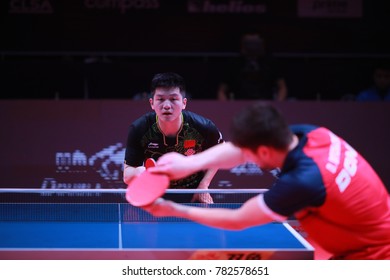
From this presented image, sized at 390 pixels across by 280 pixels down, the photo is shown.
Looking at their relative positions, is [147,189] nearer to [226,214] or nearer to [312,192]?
[226,214]

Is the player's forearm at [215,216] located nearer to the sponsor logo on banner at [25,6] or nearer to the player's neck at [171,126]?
the player's neck at [171,126]

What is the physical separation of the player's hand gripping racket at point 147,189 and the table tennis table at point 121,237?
1.97 feet

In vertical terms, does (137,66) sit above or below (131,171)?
above

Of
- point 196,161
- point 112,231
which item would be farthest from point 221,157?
point 112,231

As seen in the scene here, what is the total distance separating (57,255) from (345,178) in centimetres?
166

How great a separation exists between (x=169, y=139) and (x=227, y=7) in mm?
5074

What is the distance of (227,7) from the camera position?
993 cm

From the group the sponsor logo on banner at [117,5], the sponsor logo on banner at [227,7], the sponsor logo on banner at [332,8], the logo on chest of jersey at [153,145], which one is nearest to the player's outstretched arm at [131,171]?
the logo on chest of jersey at [153,145]

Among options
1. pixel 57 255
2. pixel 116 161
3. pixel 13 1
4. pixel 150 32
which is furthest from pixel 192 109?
pixel 57 255

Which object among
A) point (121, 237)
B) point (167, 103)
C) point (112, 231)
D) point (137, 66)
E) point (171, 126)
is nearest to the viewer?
point (121, 237)

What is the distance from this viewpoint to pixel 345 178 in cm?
298

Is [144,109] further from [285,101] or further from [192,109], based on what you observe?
[285,101]

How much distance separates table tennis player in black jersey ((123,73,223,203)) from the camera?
16.9 ft

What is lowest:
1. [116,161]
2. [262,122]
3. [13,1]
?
[116,161]
